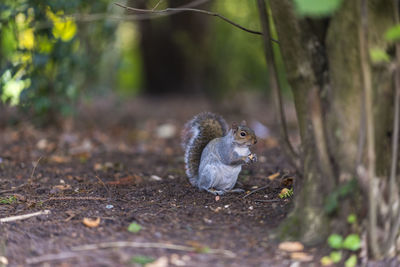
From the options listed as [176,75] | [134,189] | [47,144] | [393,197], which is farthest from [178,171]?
[176,75]

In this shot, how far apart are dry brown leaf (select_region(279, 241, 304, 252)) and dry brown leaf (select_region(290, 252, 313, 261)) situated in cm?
3

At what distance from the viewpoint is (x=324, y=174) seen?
251 centimetres

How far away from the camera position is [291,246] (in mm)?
2533

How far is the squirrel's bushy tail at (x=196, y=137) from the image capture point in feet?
12.3

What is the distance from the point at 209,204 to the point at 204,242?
25.7 inches

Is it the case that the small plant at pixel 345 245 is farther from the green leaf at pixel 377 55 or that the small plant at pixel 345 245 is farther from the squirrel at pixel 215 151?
the squirrel at pixel 215 151

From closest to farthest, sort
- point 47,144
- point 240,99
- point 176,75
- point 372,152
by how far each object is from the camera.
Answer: point 372,152, point 47,144, point 240,99, point 176,75

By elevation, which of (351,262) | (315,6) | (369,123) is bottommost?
(351,262)

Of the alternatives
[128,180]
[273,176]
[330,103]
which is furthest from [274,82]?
[128,180]

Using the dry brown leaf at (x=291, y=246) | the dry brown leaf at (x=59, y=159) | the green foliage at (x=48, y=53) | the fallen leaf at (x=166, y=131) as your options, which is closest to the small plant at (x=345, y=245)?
the dry brown leaf at (x=291, y=246)

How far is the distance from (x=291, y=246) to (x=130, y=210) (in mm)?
A: 1070

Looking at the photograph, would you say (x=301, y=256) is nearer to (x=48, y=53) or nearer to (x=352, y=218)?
(x=352, y=218)

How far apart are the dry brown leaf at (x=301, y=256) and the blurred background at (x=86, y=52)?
210 cm

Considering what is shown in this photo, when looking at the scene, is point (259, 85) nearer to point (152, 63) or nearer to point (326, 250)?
point (152, 63)
